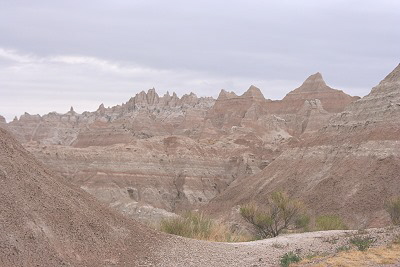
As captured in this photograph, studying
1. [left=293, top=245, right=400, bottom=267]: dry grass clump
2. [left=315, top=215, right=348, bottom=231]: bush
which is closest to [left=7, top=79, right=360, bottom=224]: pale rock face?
[left=315, top=215, right=348, bottom=231]: bush

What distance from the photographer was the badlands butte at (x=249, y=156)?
60156 mm

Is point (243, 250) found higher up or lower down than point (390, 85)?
lower down

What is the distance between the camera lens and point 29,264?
54.9 ft

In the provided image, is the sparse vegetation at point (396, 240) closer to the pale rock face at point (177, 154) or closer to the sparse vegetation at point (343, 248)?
the sparse vegetation at point (343, 248)

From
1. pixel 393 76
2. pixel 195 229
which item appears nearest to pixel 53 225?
pixel 195 229

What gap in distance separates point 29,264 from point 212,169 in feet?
273

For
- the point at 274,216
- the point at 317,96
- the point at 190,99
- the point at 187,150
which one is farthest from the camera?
the point at 190,99

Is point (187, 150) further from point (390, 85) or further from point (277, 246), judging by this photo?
point (277, 246)

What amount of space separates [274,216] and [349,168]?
1008 inches

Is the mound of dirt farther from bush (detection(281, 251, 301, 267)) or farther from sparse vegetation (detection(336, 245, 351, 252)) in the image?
sparse vegetation (detection(336, 245, 351, 252))

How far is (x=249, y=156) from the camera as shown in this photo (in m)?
97.8

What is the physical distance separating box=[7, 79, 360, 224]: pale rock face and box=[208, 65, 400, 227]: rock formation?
1334 cm

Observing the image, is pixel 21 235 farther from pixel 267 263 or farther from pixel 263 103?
pixel 263 103

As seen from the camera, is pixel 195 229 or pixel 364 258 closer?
pixel 364 258
